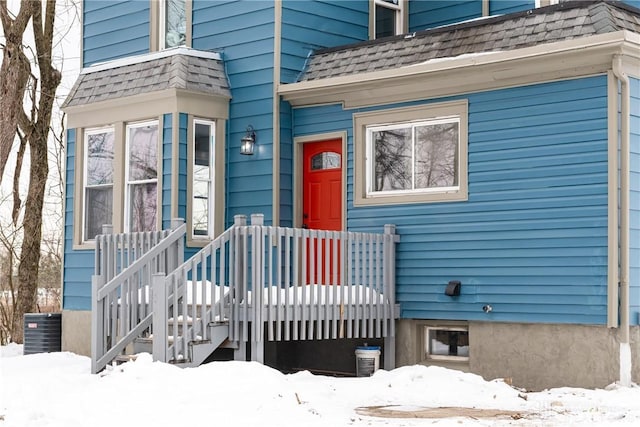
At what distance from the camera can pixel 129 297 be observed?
11727mm

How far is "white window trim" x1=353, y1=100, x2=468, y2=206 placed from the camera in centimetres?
1235

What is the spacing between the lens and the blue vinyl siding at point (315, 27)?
548 inches

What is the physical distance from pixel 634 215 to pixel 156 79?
6507 millimetres

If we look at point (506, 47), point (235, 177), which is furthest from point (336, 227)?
point (506, 47)

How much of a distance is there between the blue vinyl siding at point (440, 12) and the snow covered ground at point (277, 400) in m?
6.20

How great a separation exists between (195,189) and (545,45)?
5130 mm

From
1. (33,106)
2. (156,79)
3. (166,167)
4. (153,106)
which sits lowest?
(166,167)

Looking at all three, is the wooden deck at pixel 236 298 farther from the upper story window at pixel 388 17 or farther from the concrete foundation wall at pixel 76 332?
the upper story window at pixel 388 17

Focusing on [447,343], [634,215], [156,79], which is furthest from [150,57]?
[634,215]

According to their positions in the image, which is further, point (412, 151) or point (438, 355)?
point (412, 151)

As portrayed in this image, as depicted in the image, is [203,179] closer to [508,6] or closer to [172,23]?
[172,23]

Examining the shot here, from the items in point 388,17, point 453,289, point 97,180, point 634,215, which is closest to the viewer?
point 634,215

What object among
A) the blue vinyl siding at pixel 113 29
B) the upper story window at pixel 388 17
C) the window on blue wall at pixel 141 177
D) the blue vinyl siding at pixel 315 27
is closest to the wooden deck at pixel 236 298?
the window on blue wall at pixel 141 177

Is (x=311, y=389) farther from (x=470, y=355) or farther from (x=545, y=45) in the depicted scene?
(x=545, y=45)
